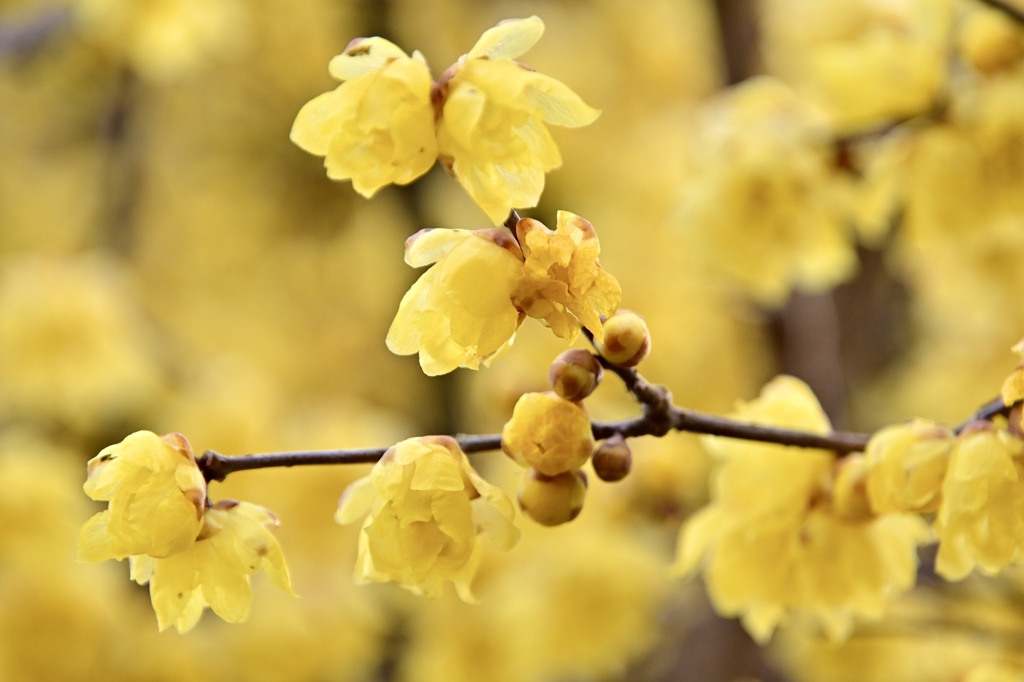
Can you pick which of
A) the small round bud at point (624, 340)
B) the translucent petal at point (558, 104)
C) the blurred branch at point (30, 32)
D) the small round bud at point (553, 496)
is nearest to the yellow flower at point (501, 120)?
the translucent petal at point (558, 104)

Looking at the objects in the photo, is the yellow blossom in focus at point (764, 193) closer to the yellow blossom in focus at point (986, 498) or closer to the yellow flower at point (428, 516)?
the yellow blossom in focus at point (986, 498)

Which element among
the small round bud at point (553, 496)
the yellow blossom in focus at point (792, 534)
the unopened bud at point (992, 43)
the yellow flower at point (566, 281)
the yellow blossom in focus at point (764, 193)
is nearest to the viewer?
the yellow flower at point (566, 281)

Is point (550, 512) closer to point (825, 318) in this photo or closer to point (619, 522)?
point (619, 522)

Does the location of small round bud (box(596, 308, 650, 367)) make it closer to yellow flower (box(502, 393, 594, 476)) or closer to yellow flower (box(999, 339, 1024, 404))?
yellow flower (box(502, 393, 594, 476))

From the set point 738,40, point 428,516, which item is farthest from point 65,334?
point 428,516

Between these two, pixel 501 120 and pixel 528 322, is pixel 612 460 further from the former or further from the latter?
pixel 528 322

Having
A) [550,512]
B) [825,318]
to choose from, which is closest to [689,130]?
[825,318]
